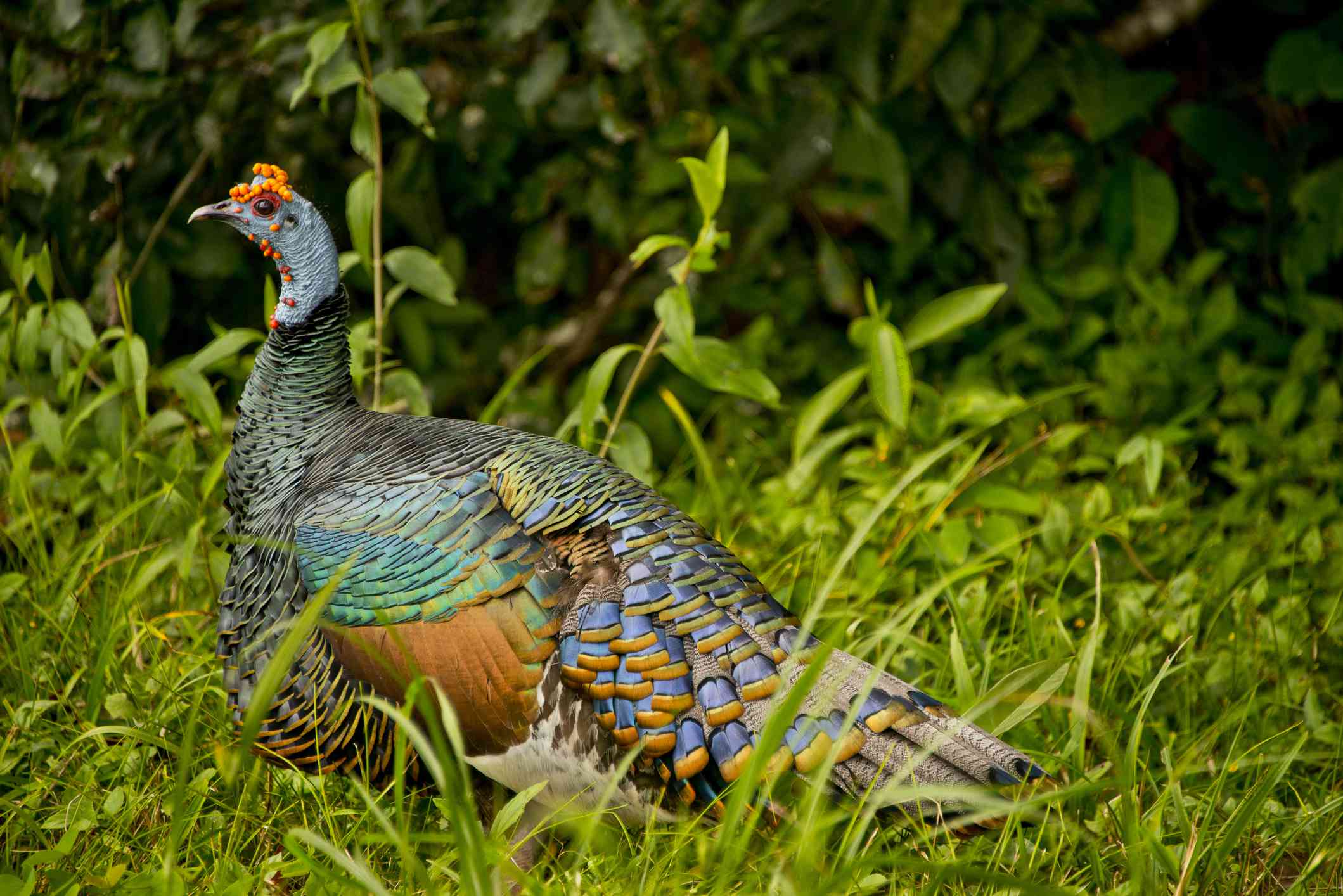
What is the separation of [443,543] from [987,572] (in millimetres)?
1700

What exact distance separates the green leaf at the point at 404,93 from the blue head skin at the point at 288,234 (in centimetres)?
63

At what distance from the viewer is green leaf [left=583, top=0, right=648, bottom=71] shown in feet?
11.7

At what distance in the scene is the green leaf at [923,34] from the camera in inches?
147

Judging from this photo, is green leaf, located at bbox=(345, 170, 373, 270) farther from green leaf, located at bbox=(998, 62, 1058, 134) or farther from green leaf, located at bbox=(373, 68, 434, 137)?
green leaf, located at bbox=(998, 62, 1058, 134)

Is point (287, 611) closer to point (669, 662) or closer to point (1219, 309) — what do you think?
point (669, 662)

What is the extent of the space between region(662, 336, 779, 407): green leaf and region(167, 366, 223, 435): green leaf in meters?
1.12

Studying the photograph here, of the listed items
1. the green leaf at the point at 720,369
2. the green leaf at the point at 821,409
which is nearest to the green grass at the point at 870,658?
the green leaf at the point at 821,409

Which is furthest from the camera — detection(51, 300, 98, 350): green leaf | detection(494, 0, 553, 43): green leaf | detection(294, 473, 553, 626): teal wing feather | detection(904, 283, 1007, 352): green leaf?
detection(494, 0, 553, 43): green leaf

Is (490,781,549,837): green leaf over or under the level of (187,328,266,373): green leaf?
under

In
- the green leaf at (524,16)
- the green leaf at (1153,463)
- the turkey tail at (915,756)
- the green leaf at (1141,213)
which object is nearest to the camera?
the turkey tail at (915,756)

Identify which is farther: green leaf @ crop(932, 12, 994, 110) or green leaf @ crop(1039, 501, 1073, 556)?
green leaf @ crop(932, 12, 994, 110)

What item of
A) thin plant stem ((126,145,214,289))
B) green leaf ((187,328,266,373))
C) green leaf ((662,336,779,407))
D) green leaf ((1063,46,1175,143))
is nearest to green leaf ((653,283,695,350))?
green leaf ((662,336,779,407))

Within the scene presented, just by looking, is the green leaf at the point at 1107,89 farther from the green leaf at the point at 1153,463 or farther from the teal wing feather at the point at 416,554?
the teal wing feather at the point at 416,554

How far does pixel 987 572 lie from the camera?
11.4 feet
